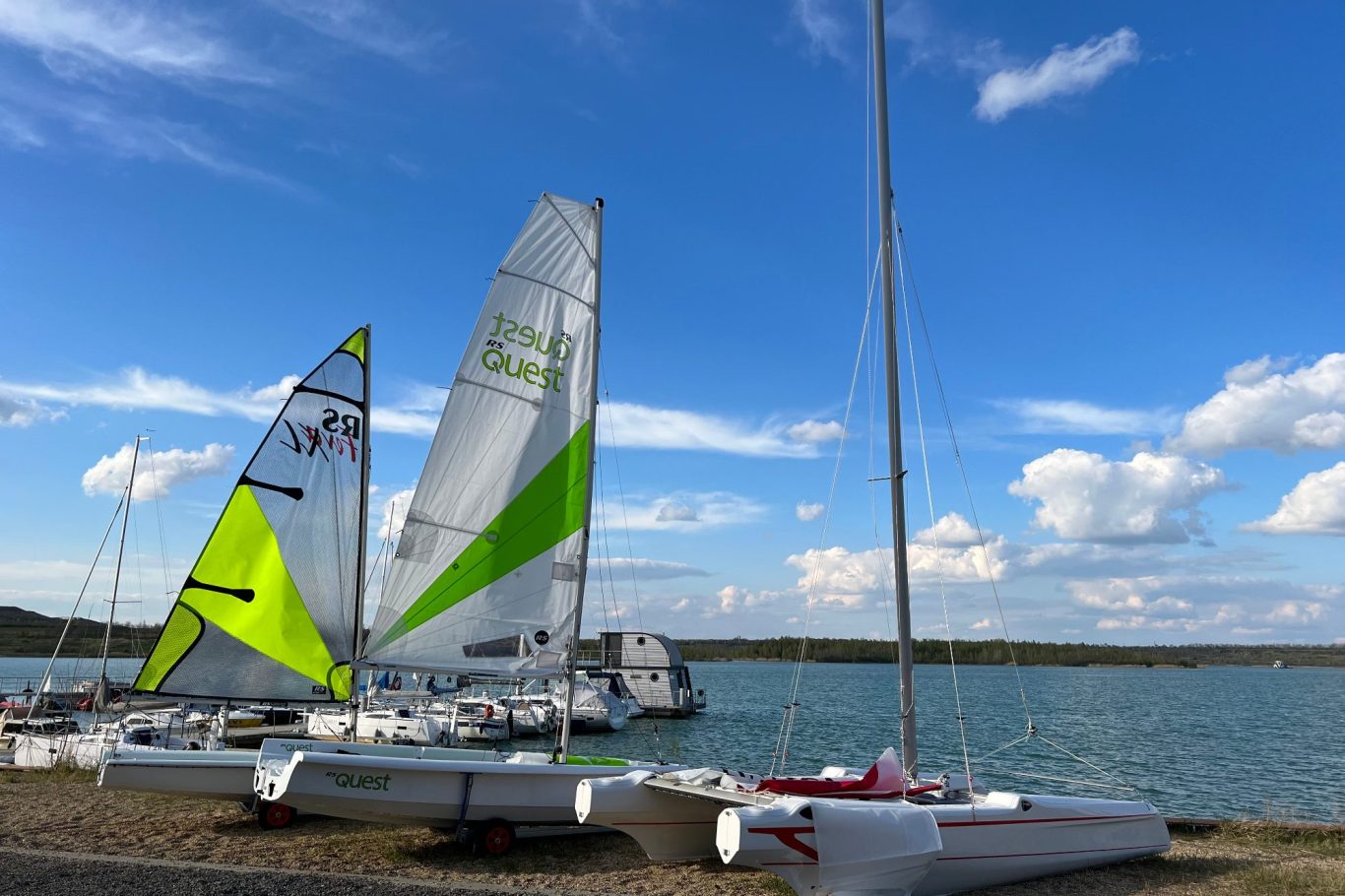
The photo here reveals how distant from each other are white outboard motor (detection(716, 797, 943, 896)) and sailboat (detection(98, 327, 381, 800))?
806 cm

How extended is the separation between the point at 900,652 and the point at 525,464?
5325mm

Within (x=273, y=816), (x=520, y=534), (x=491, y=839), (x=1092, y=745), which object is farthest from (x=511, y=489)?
(x=1092, y=745)

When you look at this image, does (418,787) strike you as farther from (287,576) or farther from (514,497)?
(287,576)

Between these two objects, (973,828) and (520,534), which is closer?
(973,828)

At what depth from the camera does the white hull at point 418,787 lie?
905 centimetres

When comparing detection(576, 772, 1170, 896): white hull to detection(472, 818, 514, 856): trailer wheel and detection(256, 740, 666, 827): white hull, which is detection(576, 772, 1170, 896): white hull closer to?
detection(256, 740, 666, 827): white hull

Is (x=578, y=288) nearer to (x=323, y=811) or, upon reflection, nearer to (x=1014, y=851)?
(x=323, y=811)

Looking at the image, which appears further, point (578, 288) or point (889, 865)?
point (578, 288)

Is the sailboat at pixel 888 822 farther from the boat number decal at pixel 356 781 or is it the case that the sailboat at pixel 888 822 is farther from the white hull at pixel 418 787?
the boat number decal at pixel 356 781

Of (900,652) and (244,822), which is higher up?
(900,652)

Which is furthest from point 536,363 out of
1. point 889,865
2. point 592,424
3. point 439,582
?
point 889,865

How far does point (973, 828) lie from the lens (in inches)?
351

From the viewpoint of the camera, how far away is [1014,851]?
30.2ft

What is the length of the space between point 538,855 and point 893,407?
650cm
